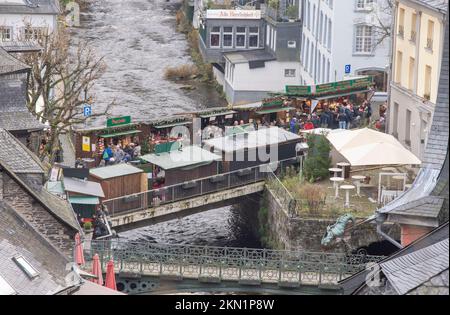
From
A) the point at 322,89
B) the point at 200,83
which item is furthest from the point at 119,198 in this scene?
the point at 200,83

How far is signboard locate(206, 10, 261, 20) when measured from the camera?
105625 millimetres

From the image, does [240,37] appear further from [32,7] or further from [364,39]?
[364,39]

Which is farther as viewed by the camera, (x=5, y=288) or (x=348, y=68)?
(x=348, y=68)

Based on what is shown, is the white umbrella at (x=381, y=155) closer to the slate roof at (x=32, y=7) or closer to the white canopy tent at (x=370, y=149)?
the white canopy tent at (x=370, y=149)

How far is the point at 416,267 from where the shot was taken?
23.8 meters

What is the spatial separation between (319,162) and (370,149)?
10.3 ft

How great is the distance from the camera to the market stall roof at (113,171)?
6300cm

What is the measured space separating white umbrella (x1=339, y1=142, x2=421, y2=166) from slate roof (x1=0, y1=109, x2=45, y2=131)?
1367cm

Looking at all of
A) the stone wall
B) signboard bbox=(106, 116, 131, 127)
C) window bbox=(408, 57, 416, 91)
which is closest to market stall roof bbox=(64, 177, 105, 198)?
the stone wall

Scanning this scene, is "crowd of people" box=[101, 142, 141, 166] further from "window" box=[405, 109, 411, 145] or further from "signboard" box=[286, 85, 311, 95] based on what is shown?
"window" box=[405, 109, 411, 145]

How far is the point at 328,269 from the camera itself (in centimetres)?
5388

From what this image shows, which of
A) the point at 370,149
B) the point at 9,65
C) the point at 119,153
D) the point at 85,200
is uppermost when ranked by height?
the point at 9,65

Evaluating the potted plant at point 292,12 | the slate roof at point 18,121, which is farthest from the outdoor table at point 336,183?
the potted plant at point 292,12

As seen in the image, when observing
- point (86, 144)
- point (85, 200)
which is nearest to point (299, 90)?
point (86, 144)
